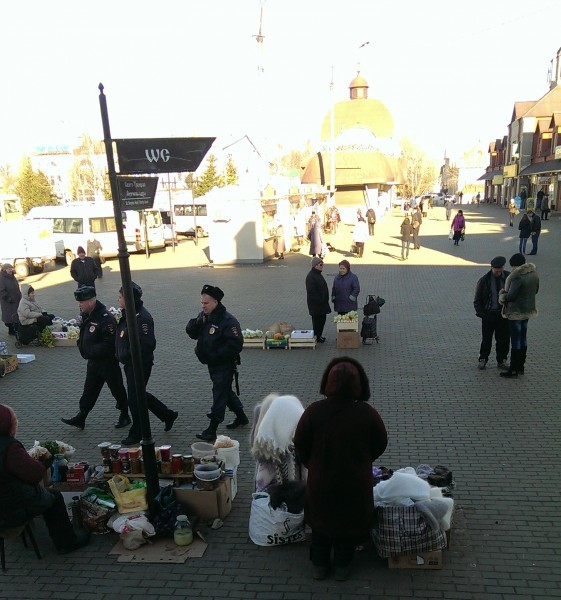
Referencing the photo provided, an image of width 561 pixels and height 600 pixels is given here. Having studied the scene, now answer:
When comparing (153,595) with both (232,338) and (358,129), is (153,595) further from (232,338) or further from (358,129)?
(358,129)

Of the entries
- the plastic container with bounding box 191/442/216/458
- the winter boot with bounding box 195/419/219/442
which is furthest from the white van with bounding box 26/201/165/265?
the plastic container with bounding box 191/442/216/458

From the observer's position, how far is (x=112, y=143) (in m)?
4.26

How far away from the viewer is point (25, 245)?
22.2 m

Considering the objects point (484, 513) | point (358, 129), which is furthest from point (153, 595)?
point (358, 129)

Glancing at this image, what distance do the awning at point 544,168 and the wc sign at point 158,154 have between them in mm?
38910

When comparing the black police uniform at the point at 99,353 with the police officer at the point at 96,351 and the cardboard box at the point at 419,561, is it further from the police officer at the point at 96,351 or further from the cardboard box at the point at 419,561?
the cardboard box at the point at 419,561

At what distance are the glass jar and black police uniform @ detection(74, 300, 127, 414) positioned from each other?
9.19 ft

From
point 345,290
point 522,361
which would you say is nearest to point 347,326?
point 345,290

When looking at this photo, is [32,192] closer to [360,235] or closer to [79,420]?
[360,235]

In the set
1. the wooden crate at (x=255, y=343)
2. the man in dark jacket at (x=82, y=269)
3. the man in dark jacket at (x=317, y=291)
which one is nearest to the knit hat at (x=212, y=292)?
the man in dark jacket at (x=317, y=291)

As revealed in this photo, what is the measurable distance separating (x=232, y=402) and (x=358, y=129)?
41673 mm

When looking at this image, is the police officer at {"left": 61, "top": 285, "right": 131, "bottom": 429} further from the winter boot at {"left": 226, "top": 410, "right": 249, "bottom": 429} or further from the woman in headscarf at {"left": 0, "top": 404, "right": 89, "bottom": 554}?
the woman in headscarf at {"left": 0, "top": 404, "right": 89, "bottom": 554}

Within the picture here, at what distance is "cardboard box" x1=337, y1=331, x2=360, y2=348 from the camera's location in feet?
34.4

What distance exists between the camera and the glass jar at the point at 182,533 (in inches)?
181
